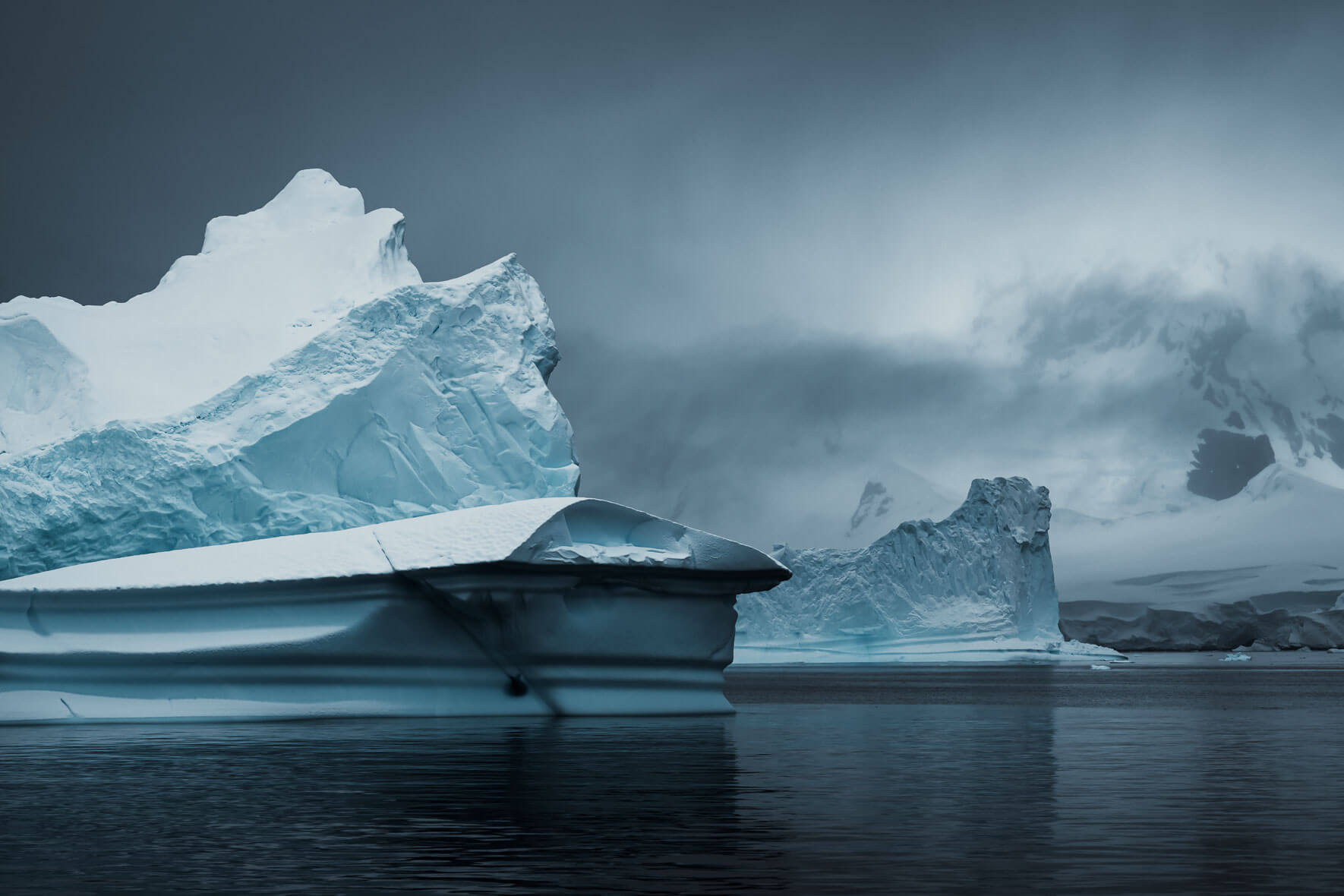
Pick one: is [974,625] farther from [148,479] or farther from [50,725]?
[50,725]

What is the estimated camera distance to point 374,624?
53.6ft

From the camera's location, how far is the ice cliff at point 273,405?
28234 millimetres

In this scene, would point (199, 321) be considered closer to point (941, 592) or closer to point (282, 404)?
point (282, 404)

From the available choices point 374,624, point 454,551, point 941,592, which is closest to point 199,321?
point 374,624

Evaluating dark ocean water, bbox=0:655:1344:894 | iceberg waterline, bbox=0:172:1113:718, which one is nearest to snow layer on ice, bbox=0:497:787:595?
iceberg waterline, bbox=0:172:1113:718

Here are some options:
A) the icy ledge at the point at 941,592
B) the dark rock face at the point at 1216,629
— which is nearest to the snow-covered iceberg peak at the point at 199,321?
the icy ledge at the point at 941,592

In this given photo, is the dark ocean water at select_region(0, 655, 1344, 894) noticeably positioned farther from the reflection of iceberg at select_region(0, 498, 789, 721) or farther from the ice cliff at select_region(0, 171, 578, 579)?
the ice cliff at select_region(0, 171, 578, 579)

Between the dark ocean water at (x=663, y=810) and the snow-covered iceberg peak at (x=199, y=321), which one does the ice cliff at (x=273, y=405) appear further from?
the dark ocean water at (x=663, y=810)

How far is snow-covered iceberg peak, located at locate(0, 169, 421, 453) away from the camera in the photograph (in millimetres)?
31703

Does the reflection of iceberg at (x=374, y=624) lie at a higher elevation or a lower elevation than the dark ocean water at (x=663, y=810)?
higher

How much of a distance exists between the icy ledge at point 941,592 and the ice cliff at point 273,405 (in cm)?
3846

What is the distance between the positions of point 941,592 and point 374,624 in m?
56.7

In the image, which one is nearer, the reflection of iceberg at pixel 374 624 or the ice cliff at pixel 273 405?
the reflection of iceberg at pixel 374 624

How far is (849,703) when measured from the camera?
24.5 metres
